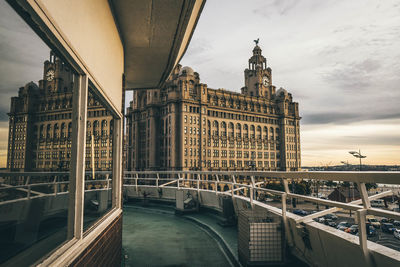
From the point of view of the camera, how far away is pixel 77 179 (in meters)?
2.25

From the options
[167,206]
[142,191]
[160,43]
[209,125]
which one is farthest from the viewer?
[209,125]

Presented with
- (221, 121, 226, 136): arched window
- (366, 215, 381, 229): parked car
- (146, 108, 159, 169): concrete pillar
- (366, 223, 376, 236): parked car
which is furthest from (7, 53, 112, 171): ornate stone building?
(221, 121, 226, 136): arched window

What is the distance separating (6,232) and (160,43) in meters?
4.28

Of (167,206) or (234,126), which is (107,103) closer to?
(167,206)

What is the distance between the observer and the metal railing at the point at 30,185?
131 cm

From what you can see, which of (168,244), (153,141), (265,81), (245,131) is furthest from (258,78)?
(168,244)

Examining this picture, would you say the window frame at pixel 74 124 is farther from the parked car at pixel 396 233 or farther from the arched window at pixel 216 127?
the arched window at pixel 216 127

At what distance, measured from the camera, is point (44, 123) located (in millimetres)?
1866

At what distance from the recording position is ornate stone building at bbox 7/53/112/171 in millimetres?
1460

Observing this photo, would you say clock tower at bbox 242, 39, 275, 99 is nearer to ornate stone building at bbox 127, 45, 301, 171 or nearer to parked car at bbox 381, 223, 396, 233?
ornate stone building at bbox 127, 45, 301, 171

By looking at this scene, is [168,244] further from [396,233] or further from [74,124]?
[396,233]

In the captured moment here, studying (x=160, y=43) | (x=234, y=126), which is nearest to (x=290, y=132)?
(x=234, y=126)

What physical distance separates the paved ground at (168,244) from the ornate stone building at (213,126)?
51.3 meters

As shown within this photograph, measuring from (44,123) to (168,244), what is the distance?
17.3ft
